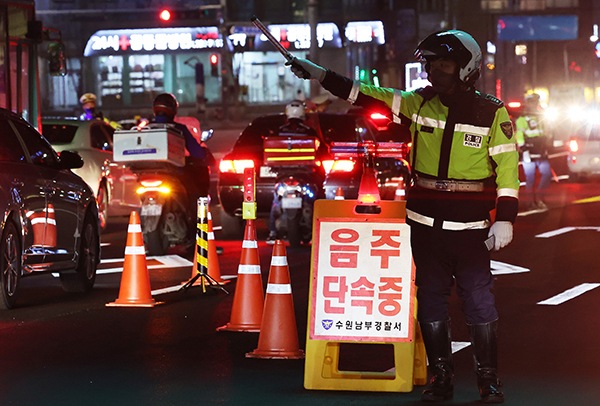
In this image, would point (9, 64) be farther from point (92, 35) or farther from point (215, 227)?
point (92, 35)

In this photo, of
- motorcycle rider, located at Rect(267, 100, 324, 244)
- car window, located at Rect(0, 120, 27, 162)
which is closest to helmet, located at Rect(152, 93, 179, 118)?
motorcycle rider, located at Rect(267, 100, 324, 244)

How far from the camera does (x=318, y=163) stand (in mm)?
14148

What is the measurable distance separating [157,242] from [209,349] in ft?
18.5

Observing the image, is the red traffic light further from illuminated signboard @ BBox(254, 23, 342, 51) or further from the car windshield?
illuminated signboard @ BBox(254, 23, 342, 51)

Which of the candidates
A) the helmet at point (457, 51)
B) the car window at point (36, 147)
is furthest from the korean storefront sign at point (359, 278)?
the car window at point (36, 147)

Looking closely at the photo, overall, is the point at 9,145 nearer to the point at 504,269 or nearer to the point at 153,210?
the point at 153,210

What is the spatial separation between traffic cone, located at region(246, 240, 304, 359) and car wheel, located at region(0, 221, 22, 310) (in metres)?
2.70

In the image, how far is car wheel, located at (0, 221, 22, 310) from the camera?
354 inches

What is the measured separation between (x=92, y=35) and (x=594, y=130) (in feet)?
108

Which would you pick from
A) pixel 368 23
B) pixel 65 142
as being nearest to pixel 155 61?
pixel 368 23

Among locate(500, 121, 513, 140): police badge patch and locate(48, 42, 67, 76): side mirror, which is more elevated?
locate(48, 42, 67, 76): side mirror

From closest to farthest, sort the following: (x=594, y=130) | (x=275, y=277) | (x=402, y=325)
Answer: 1. (x=402, y=325)
2. (x=275, y=277)
3. (x=594, y=130)

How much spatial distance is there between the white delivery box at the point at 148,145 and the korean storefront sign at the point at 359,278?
633 cm

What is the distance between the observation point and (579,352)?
24.1 ft
